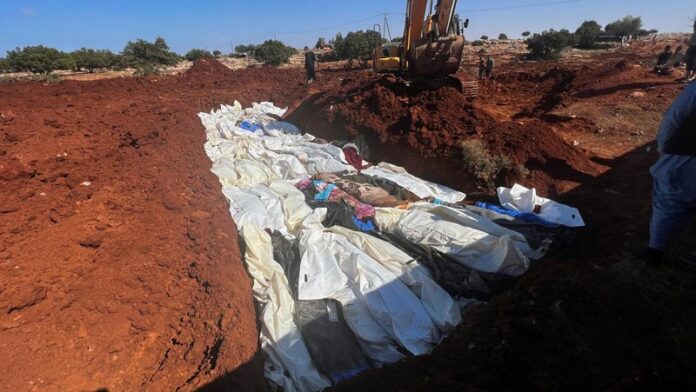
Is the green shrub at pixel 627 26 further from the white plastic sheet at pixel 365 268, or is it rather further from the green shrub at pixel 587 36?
the white plastic sheet at pixel 365 268

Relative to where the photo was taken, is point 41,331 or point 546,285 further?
point 546,285

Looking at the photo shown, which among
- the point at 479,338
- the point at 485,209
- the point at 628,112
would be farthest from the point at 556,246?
the point at 628,112

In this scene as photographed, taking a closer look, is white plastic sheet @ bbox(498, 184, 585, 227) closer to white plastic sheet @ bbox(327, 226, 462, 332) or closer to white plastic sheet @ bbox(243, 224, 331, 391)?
white plastic sheet @ bbox(327, 226, 462, 332)

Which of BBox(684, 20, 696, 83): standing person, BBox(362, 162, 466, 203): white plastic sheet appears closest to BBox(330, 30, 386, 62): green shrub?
BBox(684, 20, 696, 83): standing person

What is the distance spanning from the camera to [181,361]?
7.06 feet

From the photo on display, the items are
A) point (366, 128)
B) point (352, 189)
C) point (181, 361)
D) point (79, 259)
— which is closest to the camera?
point (181, 361)

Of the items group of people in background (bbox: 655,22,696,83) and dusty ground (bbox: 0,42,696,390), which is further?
group of people in background (bbox: 655,22,696,83)

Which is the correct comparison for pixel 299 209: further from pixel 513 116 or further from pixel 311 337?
pixel 513 116

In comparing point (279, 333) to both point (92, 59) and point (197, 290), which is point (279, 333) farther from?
point (92, 59)

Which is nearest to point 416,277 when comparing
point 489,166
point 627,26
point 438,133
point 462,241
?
point 462,241

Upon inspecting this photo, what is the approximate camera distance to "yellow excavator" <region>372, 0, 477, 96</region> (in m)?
8.07

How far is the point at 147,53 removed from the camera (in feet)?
81.3

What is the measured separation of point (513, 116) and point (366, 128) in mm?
5365

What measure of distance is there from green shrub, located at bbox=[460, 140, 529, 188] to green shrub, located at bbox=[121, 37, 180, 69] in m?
25.8
